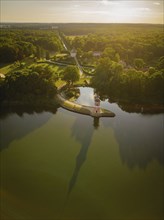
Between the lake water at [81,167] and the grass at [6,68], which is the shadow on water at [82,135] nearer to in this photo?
the lake water at [81,167]

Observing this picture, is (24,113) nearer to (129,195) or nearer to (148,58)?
(129,195)

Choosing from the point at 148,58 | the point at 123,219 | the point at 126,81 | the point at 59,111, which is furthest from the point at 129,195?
the point at 148,58

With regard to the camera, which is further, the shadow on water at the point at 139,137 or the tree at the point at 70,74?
the tree at the point at 70,74

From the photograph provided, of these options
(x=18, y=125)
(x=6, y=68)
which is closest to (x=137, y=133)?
(x=18, y=125)

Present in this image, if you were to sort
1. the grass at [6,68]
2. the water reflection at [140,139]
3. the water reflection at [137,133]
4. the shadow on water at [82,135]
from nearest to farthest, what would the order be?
the shadow on water at [82,135] → the water reflection at [140,139] → the water reflection at [137,133] → the grass at [6,68]

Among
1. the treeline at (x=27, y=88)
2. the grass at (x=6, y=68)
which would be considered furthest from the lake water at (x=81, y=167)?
the grass at (x=6, y=68)

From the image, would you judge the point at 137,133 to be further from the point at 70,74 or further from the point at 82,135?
the point at 70,74
